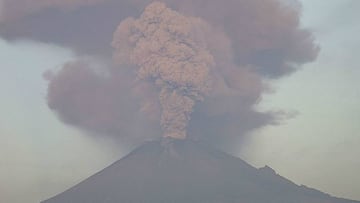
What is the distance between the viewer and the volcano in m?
67.7

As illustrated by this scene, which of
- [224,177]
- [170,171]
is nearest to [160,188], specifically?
[170,171]

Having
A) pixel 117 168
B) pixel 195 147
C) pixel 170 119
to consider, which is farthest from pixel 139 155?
pixel 170 119

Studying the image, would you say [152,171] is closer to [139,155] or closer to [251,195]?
[139,155]

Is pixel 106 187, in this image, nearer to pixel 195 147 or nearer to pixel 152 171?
pixel 152 171

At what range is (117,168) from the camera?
7944cm

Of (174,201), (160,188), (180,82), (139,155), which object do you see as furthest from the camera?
(139,155)

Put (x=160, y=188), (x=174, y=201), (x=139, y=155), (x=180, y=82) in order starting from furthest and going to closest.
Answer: (x=139, y=155) → (x=160, y=188) → (x=174, y=201) → (x=180, y=82)

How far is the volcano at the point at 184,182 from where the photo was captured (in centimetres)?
6769

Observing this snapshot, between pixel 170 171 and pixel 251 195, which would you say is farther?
pixel 170 171

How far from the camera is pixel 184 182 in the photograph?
7194 cm

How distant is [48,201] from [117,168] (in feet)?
33.7

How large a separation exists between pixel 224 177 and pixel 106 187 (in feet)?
44.8

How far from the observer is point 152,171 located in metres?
74.4

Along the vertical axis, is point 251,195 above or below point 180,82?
below
